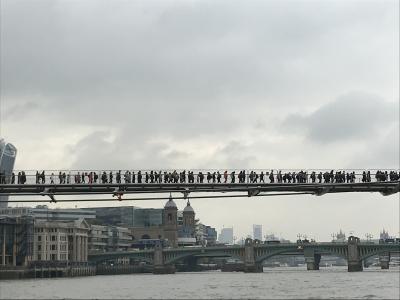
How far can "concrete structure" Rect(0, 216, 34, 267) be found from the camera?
527ft

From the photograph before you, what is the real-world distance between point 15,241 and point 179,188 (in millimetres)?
109375

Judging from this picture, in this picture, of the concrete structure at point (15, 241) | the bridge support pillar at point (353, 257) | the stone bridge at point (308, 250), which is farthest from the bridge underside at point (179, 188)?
the bridge support pillar at point (353, 257)

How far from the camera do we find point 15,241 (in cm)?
16362

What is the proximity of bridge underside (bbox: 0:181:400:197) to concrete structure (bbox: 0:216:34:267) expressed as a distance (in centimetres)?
10026

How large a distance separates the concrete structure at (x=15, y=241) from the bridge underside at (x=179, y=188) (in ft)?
329

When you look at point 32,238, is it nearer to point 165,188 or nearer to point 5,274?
point 5,274

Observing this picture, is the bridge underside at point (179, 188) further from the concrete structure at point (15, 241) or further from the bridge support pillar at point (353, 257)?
the bridge support pillar at point (353, 257)

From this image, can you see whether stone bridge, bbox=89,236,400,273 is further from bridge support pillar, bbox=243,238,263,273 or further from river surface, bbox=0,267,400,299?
river surface, bbox=0,267,400,299

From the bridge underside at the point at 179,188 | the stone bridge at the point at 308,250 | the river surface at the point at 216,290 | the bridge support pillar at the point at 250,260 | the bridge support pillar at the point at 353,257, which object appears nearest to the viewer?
the bridge underside at the point at 179,188

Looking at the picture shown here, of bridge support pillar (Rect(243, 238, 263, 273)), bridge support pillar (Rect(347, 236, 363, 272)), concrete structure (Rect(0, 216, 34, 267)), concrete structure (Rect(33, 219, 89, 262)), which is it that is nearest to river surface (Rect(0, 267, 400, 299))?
concrete structure (Rect(0, 216, 34, 267))

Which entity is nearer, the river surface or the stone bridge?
the river surface

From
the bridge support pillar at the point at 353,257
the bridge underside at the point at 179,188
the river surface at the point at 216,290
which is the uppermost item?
the bridge underside at the point at 179,188

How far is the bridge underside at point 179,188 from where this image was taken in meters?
63.2

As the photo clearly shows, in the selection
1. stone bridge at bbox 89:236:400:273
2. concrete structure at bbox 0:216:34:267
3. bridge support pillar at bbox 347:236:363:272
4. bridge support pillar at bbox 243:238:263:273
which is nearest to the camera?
concrete structure at bbox 0:216:34:267
